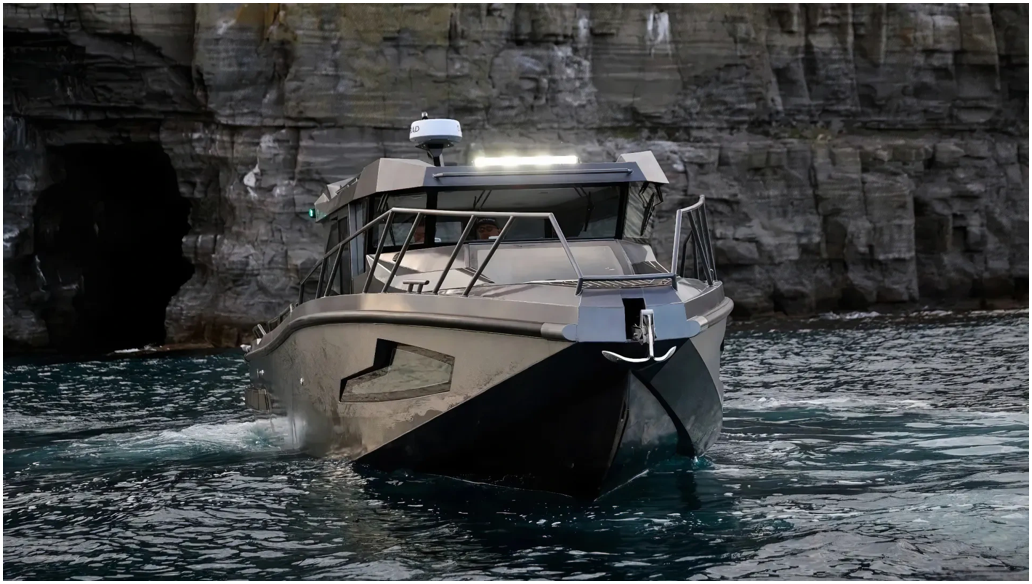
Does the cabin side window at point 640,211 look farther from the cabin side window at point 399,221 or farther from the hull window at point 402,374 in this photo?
the hull window at point 402,374

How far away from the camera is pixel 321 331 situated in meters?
8.09

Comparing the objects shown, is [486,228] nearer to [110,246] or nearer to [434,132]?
[434,132]

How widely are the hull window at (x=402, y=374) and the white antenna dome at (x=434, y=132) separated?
250cm

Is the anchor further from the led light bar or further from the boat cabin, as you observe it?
the led light bar

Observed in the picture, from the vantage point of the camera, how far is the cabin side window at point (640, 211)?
848cm

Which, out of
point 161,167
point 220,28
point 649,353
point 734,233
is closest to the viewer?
point 649,353

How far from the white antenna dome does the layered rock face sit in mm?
15344

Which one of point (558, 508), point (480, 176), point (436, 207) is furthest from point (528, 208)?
point (558, 508)

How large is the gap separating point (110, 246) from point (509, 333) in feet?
80.5

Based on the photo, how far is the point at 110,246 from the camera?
28.5m

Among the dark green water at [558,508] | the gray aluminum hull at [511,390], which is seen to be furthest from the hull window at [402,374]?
the dark green water at [558,508]

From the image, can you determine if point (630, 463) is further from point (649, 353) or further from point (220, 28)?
point (220, 28)

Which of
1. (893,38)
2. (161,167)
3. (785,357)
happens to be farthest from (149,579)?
(893,38)

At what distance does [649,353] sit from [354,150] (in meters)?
19.1
